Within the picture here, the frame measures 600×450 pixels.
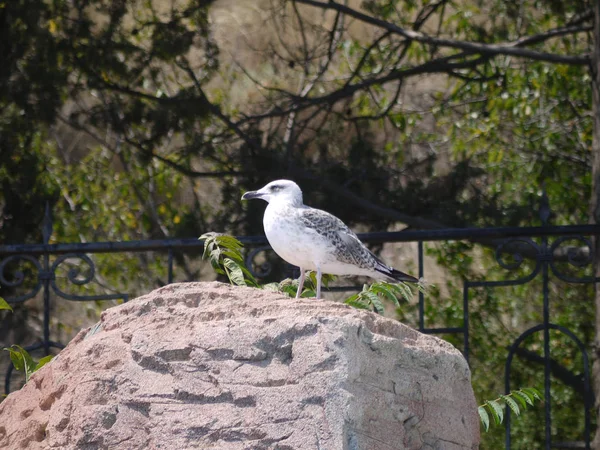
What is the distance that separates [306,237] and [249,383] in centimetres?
97

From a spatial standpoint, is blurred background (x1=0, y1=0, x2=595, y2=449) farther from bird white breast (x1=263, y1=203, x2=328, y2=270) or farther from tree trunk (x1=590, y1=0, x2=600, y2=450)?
bird white breast (x1=263, y1=203, x2=328, y2=270)

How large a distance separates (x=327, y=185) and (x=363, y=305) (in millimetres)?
3039

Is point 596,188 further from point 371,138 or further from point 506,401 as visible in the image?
point 371,138

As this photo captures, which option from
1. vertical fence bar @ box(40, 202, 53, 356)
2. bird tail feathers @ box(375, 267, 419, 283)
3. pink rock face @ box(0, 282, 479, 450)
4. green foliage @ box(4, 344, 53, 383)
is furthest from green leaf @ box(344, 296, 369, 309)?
vertical fence bar @ box(40, 202, 53, 356)

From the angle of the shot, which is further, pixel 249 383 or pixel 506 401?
pixel 506 401

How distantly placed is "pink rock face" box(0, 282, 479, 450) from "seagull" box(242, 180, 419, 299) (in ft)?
2.08

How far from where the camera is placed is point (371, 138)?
23.1ft

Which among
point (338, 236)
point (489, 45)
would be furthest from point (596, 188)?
point (338, 236)

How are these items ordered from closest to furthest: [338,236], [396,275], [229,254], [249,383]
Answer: [249,383] → [338,236] → [229,254] → [396,275]

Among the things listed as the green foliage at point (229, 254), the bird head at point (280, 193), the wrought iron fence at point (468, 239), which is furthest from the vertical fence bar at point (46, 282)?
the bird head at point (280, 193)

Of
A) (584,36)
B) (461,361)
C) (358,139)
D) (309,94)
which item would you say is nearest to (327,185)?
(358,139)

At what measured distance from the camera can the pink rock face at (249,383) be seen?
7.57 feet

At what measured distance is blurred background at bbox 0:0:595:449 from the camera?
6.43m

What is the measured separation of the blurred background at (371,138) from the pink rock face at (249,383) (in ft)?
11.0
